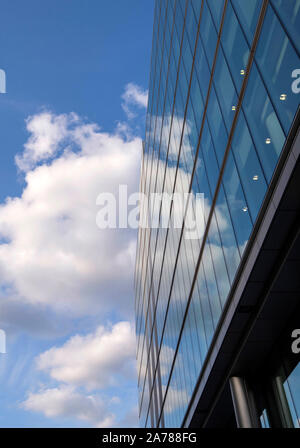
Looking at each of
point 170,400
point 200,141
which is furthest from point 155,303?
point 200,141

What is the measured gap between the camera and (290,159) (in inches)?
349

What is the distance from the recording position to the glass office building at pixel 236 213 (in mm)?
9859

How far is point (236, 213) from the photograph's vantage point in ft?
41.6

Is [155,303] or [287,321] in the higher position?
[155,303]

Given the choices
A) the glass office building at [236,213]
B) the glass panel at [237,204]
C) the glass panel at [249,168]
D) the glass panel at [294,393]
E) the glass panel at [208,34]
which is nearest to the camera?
the glass office building at [236,213]

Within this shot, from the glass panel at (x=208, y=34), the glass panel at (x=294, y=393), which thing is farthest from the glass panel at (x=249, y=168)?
the glass panel at (x=294, y=393)

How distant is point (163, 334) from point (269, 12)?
897 inches

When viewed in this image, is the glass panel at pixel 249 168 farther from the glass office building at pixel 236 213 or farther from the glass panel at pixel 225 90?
the glass panel at pixel 225 90

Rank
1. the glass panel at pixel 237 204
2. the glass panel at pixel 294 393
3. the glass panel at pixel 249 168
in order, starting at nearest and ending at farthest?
the glass panel at pixel 249 168, the glass panel at pixel 237 204, the glass panel at pixel 294 393

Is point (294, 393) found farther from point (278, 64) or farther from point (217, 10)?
point (217, 10)

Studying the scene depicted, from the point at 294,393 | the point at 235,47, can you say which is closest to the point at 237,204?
the point at 235,47

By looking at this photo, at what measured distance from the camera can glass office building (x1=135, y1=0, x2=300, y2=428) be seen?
9.86m

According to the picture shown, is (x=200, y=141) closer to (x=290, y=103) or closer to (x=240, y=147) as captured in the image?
(x=240, y=147)

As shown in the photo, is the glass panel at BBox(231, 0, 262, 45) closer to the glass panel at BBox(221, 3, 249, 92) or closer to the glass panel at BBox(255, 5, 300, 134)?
the glass panel at BBox(221, 3, 249, 92)
